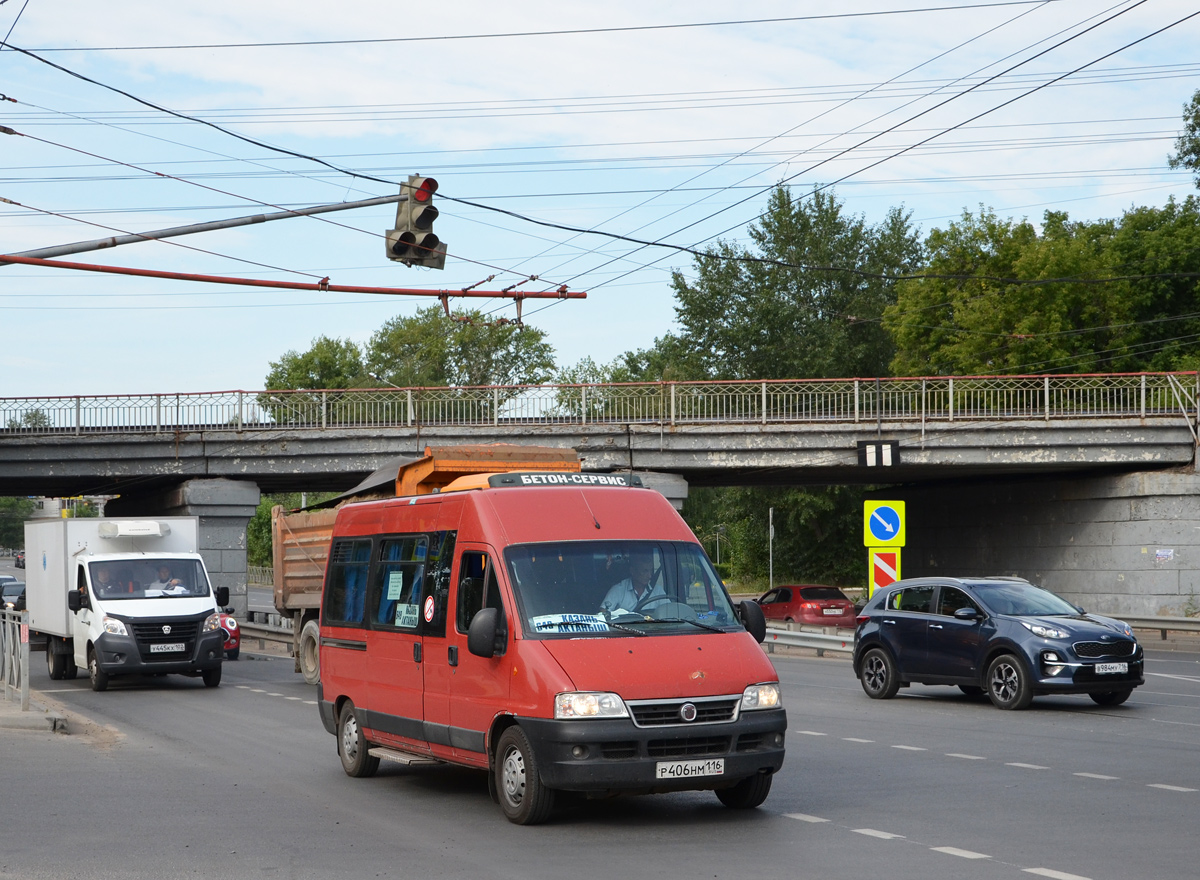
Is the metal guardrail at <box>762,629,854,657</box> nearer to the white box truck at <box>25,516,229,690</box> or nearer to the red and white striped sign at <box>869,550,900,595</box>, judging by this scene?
the red and white striped sign at <box>869,550,900,595</box>

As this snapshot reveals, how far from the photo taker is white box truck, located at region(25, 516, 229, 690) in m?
21.9

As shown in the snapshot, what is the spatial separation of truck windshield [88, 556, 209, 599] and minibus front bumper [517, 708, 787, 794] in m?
15.5

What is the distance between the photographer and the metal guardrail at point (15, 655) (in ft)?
55.0

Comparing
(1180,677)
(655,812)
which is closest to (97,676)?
(655,812)

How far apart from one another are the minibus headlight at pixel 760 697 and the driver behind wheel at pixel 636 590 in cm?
93

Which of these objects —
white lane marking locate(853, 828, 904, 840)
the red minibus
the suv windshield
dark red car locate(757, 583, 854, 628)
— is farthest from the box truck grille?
dark red car locate(757, 583, 854, 628)

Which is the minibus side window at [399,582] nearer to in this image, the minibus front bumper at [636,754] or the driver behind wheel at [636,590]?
the driver behind wheel at [636,590]

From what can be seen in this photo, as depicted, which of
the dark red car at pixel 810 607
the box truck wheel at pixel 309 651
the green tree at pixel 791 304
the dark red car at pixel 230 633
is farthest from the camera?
the green tree at pixel 791 304

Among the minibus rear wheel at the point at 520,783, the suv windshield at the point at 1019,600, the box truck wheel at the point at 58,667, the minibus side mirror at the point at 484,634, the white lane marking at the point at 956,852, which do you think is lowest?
the box truck wheel at the point at 58,667

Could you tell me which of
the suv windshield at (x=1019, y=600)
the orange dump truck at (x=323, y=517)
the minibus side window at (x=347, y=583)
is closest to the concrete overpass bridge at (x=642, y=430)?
the orange dump truck at (x=323, y=517)

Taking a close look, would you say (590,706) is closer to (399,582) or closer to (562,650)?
(562,650)

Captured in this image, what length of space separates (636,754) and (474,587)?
1.79 m

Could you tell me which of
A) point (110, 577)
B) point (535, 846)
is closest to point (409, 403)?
point (110, 577)

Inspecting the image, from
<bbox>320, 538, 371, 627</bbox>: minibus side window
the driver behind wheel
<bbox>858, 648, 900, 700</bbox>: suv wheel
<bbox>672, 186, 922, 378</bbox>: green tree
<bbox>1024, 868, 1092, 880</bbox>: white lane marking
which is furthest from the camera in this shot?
<bbox>672, 186, 922, 378</bbox>: green tree
